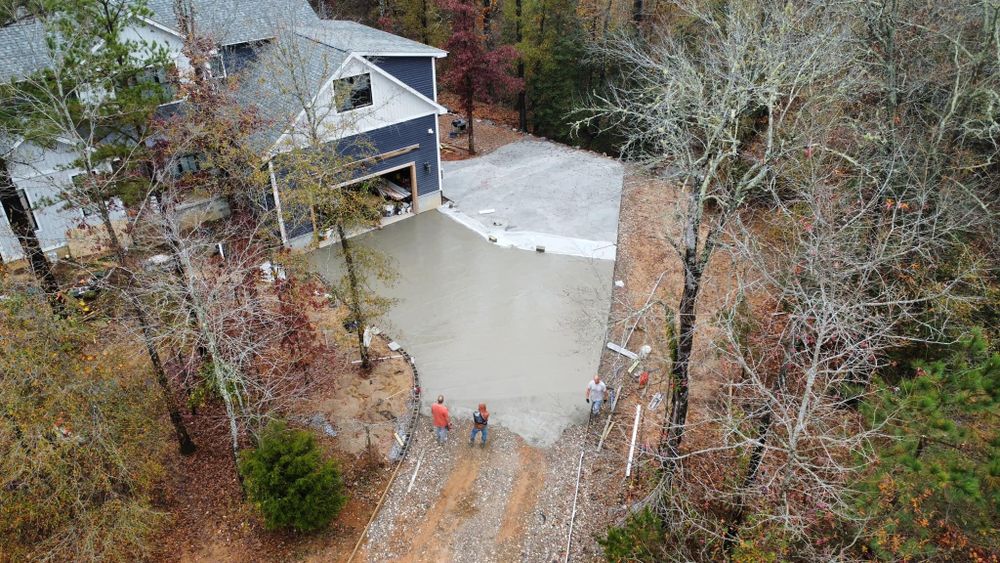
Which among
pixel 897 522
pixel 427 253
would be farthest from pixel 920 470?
pixel 427 253

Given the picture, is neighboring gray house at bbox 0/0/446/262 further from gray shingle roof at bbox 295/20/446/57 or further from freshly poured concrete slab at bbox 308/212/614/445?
freshly poured concrete slab at bbox 308/212/614/445

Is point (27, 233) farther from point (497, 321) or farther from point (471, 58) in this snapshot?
point (471, 58)

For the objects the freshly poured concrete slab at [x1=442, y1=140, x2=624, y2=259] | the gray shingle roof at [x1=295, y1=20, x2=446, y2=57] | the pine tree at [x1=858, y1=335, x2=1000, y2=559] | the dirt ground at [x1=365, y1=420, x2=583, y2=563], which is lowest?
the dirt ground at [x1=365, y1=420, x2=583, y2=563]

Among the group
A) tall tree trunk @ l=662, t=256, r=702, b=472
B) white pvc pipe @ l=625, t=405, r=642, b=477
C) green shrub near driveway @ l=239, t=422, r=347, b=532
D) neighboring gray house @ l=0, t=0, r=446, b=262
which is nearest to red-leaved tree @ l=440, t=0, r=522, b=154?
neighboring gray house @ l=0, t=0, r=446, b=262

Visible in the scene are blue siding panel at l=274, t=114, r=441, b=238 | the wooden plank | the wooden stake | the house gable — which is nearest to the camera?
the wooden stake

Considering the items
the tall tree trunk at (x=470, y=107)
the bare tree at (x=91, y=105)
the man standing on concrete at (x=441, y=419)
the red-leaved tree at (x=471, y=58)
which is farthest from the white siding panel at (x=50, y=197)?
the tall tree trunk at (x=470, y=107)

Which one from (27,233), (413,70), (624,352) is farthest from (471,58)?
(27,233)
